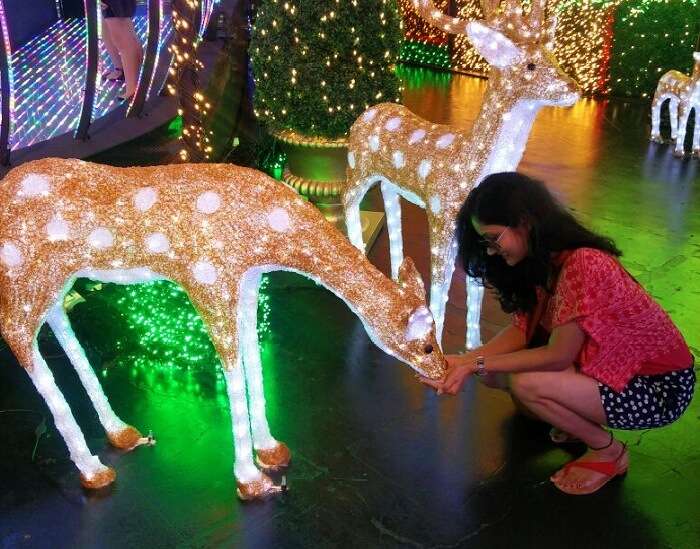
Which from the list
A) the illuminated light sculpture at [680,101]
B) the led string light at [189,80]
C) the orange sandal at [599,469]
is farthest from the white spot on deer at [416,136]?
the illuminated light sculpture at [680,101]

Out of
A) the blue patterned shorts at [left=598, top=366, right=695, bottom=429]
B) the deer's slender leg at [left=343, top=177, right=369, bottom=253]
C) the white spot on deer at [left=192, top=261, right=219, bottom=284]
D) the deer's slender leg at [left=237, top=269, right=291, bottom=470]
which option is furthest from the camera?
the deer's slender leg at [left=343, top=177, right=369, bottom=253]

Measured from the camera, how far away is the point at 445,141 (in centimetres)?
338

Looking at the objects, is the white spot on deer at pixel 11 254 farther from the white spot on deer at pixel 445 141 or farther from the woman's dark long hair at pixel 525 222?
the white spot on deer at pixel 445 141

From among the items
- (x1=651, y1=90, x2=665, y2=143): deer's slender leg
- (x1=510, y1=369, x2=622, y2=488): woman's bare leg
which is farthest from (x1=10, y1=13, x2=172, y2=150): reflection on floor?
(x1=651, y1=90, x2=665, y2=143): deer's slender leg

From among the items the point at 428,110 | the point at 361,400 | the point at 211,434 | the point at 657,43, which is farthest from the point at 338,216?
the point at 657,43

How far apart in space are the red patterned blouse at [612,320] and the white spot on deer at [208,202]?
1.22 m

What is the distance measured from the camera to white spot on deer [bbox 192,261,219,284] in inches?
90.2

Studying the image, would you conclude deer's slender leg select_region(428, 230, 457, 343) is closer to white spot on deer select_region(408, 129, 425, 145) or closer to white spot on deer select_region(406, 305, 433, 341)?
white spot on deer select_region(408, 129, 425, 145)

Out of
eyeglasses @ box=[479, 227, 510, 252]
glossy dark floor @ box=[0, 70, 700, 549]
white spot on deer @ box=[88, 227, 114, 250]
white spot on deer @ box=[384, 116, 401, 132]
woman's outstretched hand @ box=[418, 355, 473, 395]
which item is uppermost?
white spot on deer @ box=[384, 116, 401, 132]

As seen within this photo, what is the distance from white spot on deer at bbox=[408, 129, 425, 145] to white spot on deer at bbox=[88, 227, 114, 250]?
170cm

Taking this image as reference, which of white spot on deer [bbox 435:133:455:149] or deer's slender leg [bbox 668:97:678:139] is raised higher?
white spot on deer [bbox 435:133:455:149]

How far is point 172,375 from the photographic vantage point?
3.41 metres

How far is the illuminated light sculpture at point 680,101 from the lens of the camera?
294 inches

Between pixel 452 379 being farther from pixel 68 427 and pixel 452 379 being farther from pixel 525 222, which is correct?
pixel 68 427
